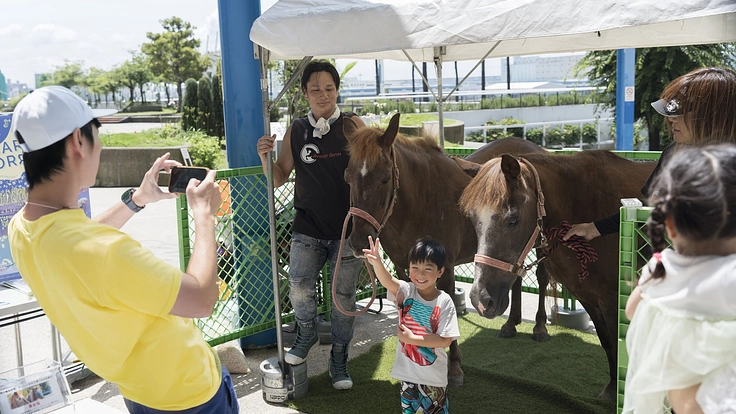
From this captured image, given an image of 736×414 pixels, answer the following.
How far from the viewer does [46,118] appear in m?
1.61

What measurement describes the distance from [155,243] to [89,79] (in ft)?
123

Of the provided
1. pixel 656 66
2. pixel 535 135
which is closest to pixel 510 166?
pixel 656 66

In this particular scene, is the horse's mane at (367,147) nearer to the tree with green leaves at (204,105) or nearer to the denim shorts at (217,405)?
the denim shorts at (217,405)

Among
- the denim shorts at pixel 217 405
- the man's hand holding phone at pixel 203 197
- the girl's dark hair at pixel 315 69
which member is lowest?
the denim shorts at pixel 217 405

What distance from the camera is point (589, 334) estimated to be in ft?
18.0

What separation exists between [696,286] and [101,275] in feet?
4.80

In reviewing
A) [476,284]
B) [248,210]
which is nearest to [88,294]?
[476,284]

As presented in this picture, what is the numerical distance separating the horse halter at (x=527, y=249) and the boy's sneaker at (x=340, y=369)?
4.89 ft

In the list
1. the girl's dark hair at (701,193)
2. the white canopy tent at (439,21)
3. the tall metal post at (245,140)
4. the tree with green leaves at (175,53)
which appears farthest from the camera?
the tree with green leaves at (175,53)

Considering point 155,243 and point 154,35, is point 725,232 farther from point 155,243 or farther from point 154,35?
point 154,35

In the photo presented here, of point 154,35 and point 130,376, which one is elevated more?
point 154,35

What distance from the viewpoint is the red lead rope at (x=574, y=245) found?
3482 mm

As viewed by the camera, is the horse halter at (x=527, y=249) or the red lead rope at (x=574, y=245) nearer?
the horse halter at (x=527, y=249)

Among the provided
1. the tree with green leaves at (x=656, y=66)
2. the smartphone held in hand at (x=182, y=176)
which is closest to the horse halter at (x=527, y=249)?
the smartphone held in hand at (x=182, y=176)
